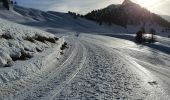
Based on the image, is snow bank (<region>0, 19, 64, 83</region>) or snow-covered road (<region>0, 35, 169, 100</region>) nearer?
snow-covered road (<region>0, 35, 169, 100</region>)

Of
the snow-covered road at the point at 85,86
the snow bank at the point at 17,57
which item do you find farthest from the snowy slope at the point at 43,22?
the snow-covered road at the point at 85,86

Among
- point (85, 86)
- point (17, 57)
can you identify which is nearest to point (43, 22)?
point (17, 57)

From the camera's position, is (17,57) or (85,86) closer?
(85,86)

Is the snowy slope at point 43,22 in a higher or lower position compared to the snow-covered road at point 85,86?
higher

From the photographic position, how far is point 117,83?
54.2ft

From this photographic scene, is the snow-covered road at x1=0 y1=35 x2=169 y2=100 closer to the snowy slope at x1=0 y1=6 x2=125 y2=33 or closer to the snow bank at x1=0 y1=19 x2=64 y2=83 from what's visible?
the snow bank at x1=0 y1=19 x2=64 y2=83

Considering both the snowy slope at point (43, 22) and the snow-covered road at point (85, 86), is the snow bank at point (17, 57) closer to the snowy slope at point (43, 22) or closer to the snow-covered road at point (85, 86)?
the snow-covered road at point (85, 86)

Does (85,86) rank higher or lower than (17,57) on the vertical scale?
lower

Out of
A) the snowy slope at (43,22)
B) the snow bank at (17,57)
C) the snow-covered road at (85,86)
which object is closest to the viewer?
the snow-covered road at (85,86)

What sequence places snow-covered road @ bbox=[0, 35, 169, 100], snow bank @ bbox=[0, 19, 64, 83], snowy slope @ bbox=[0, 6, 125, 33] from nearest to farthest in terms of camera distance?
snow-covered road @ bbox=[0, 35, 169, 100] < snow bank @ bbox=[0, 19, 64, 83] < snowy slope @ bbox=[0, 6, 125, 33]

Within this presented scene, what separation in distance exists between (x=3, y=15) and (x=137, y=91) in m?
124

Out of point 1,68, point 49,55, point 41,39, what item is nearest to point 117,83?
point 1,68

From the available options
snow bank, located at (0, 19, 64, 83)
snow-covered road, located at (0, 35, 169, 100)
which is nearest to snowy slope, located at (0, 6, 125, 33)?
snow bank, located at (0, 19, 64, 83)

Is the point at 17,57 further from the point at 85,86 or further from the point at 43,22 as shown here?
the point at 43,22
